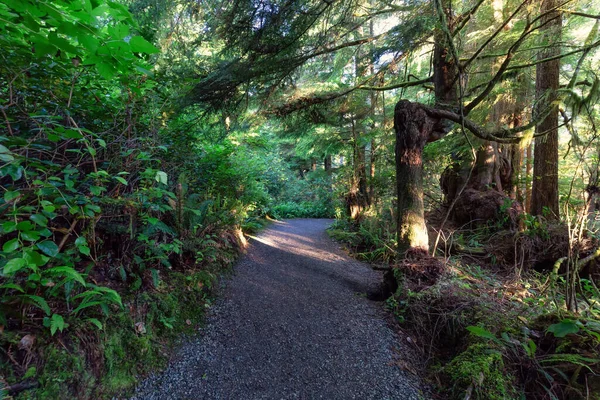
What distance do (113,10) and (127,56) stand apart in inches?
9.1

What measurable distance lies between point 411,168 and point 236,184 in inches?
175

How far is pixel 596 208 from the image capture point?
329 cm

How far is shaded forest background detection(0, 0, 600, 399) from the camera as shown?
180 cm

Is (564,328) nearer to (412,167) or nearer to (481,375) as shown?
(481,375)

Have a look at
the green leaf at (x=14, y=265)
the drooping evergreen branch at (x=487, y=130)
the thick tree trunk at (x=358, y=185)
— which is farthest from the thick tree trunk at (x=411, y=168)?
the thick tree trunk at (x=358, y=185)

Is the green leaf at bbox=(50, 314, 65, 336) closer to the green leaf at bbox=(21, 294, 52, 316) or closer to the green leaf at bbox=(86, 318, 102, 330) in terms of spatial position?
the green leaf at bbox=(21, 294, 52, 316)

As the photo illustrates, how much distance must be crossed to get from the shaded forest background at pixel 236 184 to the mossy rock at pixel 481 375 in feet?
0.06

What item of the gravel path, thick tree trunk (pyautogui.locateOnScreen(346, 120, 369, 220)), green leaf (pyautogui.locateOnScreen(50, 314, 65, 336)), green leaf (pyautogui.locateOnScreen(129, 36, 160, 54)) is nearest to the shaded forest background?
green leaf (pyautogui.locateOnScreen(129, 36, 160, 54))

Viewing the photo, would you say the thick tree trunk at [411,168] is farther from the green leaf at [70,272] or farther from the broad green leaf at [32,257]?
the broad green leaf at [32,257]

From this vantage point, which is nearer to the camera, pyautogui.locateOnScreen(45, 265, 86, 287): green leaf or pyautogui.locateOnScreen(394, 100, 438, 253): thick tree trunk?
pyautogui.locateOnScreen(45, 265, 86, 287): green leaf

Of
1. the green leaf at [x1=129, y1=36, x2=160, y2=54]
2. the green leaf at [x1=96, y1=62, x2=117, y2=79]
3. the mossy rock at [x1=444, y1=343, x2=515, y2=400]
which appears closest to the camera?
the green leaf at [x1=129, y1=36, x2=160, y2=54]

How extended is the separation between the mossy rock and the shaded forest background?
2 centimetres

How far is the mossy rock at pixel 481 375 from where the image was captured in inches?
85.9

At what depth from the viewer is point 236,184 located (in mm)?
6957
